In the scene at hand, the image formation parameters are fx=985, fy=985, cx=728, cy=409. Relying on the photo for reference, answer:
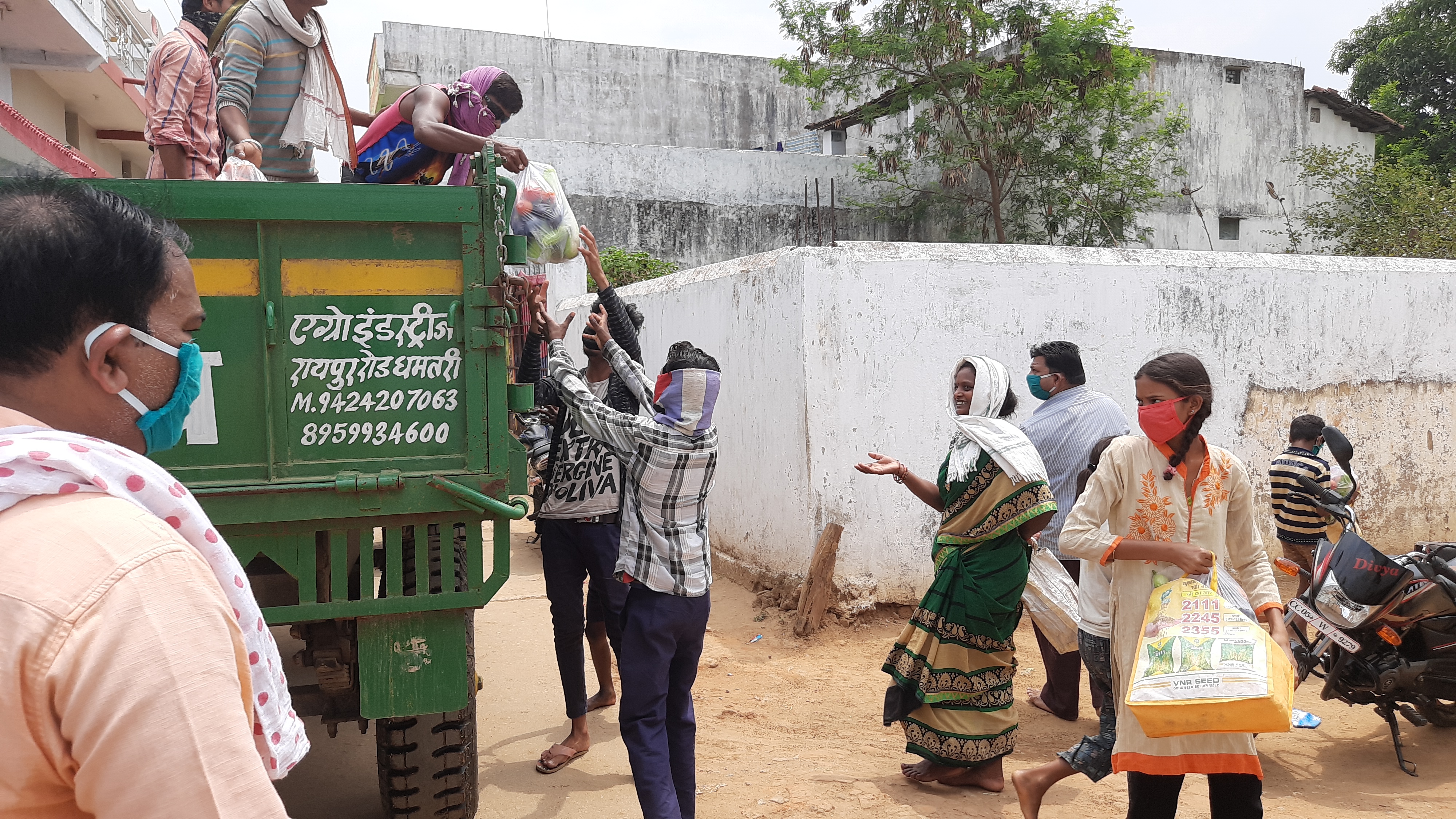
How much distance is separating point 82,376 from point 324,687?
2.26m

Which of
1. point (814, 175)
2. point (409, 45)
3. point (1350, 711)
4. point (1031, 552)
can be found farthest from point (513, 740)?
point (409, 45)

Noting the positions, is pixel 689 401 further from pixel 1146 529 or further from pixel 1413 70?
pixel 1413 70

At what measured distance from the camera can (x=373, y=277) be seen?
8.95 feet

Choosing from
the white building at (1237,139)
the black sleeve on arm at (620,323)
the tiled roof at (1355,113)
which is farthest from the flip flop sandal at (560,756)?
the tiled roof at (1355,113)

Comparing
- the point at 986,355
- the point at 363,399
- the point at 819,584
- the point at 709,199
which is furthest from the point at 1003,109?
the point at 363,399

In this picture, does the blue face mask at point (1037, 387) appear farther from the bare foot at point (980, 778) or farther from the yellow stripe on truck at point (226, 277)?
the yellow stripe on truck at point (226, 277)

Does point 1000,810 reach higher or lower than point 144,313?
lower

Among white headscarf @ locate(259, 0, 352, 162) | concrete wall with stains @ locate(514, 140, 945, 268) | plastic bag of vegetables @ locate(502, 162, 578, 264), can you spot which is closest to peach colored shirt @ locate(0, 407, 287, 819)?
plastic bag of vegetables @ locate(502, 162, 578, 264)

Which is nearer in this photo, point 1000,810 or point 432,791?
point 432,791

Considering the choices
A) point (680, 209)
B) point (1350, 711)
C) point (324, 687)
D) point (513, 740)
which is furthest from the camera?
point (680, 209)

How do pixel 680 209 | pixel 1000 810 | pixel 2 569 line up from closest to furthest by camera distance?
pixel 2 569, pixel 1000 810, pixel 680 209

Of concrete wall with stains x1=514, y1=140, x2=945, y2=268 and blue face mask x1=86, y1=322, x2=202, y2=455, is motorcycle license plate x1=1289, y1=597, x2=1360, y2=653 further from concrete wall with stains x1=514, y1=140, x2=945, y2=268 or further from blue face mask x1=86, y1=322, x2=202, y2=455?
concrete wall with stains x1=514, y1=140, x2=945, y2=268

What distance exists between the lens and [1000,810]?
3828mm

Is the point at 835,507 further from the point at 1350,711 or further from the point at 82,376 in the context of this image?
the point at 82,376
